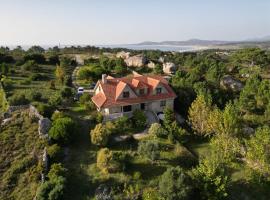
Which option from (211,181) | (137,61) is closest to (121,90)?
(211,181)

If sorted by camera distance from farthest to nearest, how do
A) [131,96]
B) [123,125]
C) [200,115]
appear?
1. [131,96]
2. [200,115]
3. [123,125]

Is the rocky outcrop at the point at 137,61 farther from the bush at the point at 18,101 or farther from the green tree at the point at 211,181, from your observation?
the green tree at the point at 211,181

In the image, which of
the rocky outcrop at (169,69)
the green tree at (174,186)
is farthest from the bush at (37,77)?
the green tree at (174,186)

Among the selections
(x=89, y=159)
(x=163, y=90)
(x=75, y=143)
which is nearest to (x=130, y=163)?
(x=89, y=159)

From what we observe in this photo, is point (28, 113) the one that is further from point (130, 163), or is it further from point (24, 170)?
point (130, 163)

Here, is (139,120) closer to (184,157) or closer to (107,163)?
(184,157)
